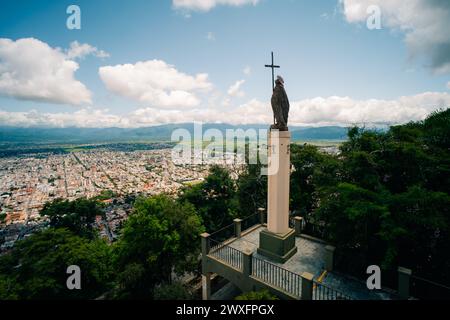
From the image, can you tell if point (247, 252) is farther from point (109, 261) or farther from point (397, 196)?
point (109, 261)

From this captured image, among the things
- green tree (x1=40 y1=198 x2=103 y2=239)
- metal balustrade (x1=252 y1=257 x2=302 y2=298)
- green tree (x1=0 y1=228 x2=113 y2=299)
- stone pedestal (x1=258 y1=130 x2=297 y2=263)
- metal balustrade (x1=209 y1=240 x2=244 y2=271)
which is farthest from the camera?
green tree (x1=40 y1=198 x2=103 y2=239)

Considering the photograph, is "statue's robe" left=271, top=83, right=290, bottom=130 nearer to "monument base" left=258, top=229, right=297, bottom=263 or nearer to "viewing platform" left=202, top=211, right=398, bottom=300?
"monument base" left=258, top=229, right=297, bottom=263

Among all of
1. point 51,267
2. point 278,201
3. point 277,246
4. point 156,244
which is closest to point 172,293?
point 156,244

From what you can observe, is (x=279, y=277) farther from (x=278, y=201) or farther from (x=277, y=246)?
(x=278, y=201)

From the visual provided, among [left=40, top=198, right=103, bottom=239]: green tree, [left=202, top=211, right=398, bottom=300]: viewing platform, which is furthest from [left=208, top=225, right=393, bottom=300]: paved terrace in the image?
[left=40, top=198, right=103, bottom=239]: green tree

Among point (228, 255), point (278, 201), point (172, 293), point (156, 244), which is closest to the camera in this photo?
point (172, 293)

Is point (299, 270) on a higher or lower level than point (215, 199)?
lower

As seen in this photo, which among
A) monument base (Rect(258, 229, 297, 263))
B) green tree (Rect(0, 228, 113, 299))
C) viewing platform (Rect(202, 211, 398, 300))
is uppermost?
monument base (Rect(258, 229, 297, 263))
